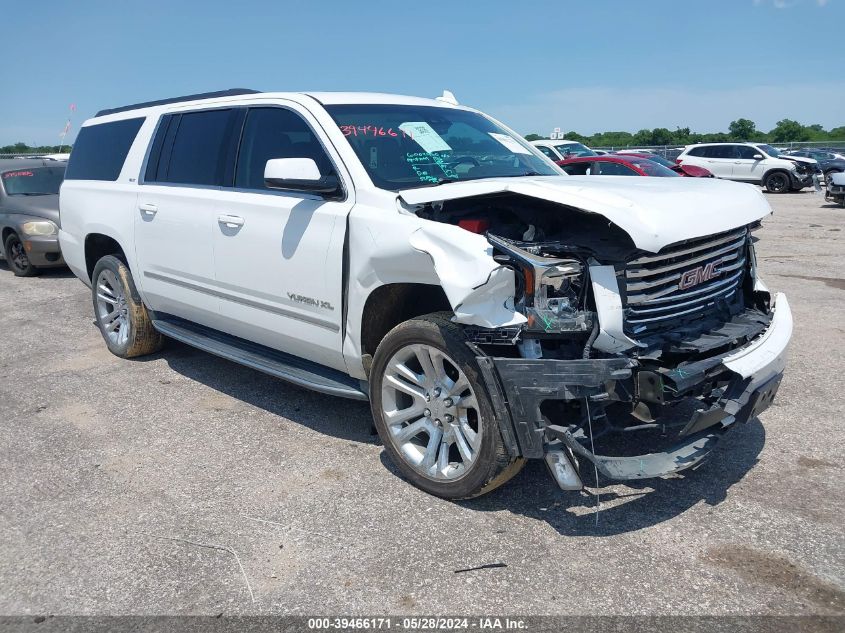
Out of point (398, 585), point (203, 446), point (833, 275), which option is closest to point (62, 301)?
point (203, 446)

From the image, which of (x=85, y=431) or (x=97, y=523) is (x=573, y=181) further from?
(x=85, y=431)

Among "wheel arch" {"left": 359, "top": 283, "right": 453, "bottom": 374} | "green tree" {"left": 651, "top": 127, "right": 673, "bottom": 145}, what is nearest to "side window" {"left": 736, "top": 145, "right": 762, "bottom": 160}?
"wheel arch" {"left": 359, "top": 283, "right": 453, "bottom": 374}

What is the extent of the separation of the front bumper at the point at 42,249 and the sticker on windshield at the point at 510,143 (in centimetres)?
780

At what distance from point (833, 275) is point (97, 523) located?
891 cm

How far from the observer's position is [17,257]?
1087 centimetres

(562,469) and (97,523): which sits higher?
(562,469)

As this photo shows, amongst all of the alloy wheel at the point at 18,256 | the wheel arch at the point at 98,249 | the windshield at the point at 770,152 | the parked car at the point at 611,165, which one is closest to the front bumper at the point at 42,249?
the alloy wheel at the point at 18,256

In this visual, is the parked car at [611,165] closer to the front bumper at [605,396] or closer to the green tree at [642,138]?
the front bumper at [605,396]

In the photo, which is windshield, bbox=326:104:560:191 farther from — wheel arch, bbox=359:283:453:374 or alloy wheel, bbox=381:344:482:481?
alloy wheel, bbox=381:344:482:481

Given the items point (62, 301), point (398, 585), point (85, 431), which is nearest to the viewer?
point (398, 585)

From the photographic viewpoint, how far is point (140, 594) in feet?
9.85

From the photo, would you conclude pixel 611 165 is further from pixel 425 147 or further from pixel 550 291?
pixel 550 291

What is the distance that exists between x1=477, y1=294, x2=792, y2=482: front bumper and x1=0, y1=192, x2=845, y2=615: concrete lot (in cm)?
37

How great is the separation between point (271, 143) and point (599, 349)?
255cm
